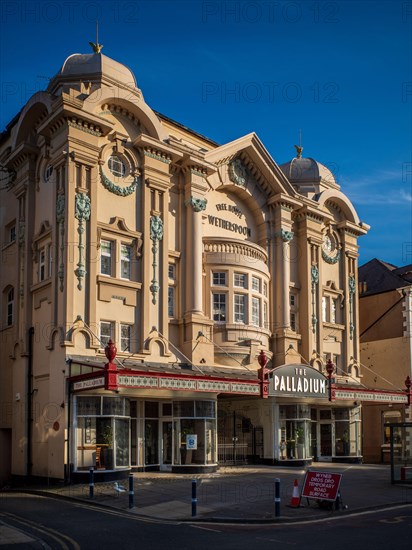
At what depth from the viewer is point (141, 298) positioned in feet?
96.1

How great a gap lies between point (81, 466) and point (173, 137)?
52.9ft

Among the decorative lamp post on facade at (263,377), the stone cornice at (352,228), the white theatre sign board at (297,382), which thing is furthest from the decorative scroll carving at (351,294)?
the decorative lamp post on facade at (263,377)

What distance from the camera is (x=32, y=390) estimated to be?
28.2 metres

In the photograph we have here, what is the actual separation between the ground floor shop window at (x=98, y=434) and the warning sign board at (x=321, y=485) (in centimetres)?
877

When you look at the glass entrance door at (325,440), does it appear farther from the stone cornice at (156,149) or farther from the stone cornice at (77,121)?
the stone cornice at (77,121)

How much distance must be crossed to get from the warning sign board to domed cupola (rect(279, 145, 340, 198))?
22.1m

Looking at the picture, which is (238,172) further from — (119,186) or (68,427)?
(68,427)

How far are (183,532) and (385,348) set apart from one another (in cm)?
2854

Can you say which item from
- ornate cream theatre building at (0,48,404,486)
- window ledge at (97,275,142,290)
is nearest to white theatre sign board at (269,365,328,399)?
ornate cream theatre building at (0,48,404,486)

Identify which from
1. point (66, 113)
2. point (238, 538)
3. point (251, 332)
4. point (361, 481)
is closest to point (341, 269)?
point (251, 332)

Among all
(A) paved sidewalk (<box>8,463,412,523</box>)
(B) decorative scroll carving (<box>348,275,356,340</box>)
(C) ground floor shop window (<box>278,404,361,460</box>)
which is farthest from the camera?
(B) decorative scroll carving (<box>348,275,356,340</box>)

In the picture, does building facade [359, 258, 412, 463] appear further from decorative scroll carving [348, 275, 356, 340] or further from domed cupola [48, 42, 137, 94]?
domed cupola [48, 42, 137, 94]

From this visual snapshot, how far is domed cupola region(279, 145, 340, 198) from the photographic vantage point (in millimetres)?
39375

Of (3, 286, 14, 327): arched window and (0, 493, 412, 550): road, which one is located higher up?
(3, 286, 14, 327): arched window
